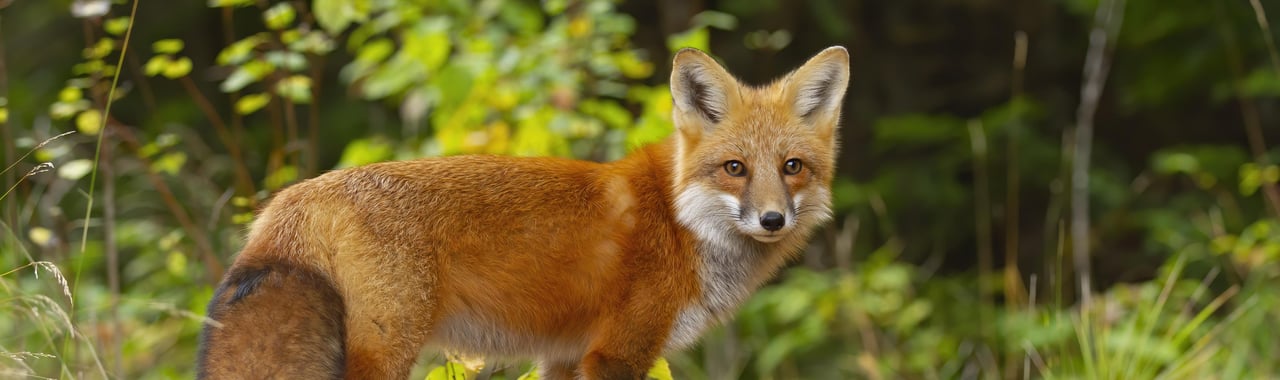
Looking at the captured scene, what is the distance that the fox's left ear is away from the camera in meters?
3.65

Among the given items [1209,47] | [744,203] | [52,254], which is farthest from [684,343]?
[1209,47]

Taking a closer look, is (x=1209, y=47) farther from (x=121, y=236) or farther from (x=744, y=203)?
(x=121, y=236)

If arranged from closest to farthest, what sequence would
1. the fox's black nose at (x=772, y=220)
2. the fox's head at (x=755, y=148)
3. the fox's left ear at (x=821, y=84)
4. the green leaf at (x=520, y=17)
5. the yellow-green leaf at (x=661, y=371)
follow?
the fox's black nose at (x=772, y=220) < the fox's head at (x=755, y=148) < the yellow-green leaf at (x=661, y=371) < the fox's left ear at (x=821, y=84) < the green leaf at (x=520, y=17)

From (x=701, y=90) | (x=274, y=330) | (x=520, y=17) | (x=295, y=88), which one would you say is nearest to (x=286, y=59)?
(x=295, y=88)

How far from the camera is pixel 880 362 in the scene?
19.6 feet

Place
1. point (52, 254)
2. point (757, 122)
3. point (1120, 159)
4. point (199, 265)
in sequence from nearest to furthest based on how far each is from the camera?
1. point (757, 122)
2. point (52, 254)
3. point (199, 265)
4. point (1120, 159)

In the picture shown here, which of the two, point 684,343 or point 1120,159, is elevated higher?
point 684,343

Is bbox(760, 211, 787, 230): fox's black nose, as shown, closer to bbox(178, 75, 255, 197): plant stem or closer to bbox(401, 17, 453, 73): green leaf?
bbox(401, 17, 453, 73): green leaf

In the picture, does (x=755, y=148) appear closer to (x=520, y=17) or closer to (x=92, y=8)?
(x=92, y=8)

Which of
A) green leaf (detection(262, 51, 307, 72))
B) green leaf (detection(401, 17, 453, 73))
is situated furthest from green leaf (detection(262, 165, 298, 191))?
green leaf (detection(401, 17, 453, 73))

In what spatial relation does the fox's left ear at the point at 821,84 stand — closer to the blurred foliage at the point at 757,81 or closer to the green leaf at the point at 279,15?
the blurred foliage at the point at 757,81

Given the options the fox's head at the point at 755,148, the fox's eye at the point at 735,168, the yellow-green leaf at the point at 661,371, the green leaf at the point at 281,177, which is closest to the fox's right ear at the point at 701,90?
the fox's head at the point at 755,148

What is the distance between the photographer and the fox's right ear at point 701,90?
3.59m

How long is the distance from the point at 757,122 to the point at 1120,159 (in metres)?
5.81
